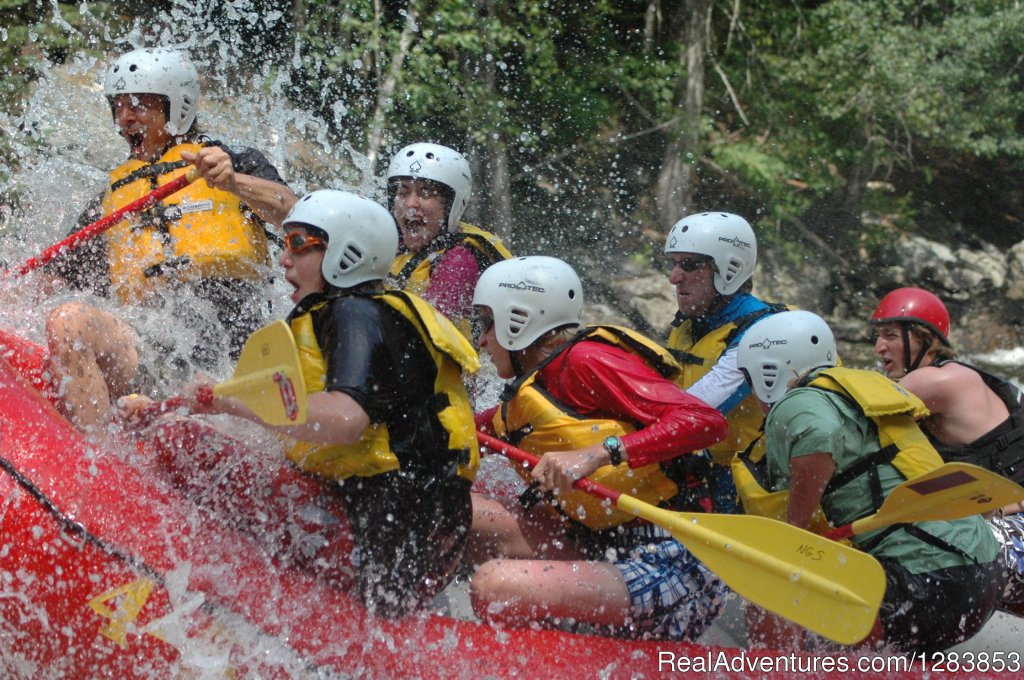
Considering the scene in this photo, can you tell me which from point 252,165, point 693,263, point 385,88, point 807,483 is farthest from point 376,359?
point 385,88

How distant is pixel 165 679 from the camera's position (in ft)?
9.94

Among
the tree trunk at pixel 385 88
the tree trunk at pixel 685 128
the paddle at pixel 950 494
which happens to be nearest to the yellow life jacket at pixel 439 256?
the paddle at pixel 950 494

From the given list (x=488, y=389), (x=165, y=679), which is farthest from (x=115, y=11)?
(x=165, y=679)

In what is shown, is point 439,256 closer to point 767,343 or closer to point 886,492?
point 767,343

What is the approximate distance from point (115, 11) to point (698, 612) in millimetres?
9162

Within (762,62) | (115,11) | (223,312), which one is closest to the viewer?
(223,312)

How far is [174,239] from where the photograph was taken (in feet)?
14.8

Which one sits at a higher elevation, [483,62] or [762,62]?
[483,62]

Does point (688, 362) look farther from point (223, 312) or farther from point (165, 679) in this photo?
point (165, 679)

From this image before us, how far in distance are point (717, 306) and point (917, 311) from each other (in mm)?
A: 832

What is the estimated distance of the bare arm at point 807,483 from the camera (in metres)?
3.42

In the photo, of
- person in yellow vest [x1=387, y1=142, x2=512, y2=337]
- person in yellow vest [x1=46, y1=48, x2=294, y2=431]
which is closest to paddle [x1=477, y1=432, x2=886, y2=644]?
person in yellow vest [x1=387, y1=142, x2=512, y2=337]

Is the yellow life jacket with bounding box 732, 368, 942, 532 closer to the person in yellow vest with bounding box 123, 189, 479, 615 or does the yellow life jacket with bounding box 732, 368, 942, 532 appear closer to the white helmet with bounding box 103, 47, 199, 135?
the person in yellow vest with bounding box 123, 189, 479, 615

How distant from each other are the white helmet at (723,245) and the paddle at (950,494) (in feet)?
5.15
